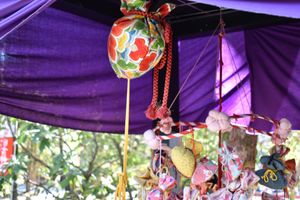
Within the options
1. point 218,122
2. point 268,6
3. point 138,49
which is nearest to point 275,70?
point 218,122

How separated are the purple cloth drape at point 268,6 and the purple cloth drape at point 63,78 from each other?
41.7 inches

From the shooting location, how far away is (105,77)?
2.35m

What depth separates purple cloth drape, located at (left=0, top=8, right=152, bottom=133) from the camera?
2.02 metres

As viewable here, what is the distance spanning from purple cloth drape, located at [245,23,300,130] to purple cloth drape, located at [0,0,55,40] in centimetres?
137

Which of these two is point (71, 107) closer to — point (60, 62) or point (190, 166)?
point (60, 62)

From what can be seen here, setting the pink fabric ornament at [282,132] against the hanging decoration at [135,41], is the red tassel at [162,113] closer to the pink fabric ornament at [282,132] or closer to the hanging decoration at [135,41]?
the hanging decoration at [135,41]

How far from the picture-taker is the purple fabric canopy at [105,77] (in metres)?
2.05

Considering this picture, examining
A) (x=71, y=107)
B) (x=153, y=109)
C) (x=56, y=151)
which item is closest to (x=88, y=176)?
(x=56, y=151)

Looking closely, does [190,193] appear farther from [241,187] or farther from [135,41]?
[135,41]

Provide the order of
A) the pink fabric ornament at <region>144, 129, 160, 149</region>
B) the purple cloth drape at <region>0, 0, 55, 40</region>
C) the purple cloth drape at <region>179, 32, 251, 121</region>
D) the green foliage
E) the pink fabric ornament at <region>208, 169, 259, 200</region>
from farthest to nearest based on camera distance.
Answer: the green foliage, the purple cloth drape at <region>179, 32, 251, 121</region>, the pink fabric ornament at <region>144, 129, 160, 149</region>, the pink fabric ornament at <region>208, 169, 259, 200</region>, the purple cloth drape at <region>0, 0, 55, 40</region>

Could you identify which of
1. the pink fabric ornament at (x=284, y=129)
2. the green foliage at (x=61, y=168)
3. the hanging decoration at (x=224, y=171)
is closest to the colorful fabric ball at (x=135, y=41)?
the hanging decoration at (x=224, y=171)

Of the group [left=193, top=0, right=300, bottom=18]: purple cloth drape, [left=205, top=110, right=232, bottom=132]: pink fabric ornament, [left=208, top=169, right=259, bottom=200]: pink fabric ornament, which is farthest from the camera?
[left=205, top=110, right=232, bottom=132]: pink fabric ornament

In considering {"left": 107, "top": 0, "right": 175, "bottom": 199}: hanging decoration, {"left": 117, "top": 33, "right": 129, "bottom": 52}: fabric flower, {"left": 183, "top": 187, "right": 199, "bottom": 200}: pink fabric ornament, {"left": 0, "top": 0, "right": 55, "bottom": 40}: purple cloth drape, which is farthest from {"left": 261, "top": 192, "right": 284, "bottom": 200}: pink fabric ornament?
{"left": 0, "top": 0, "right": 55, "bottom": 40}: purple cloth drape

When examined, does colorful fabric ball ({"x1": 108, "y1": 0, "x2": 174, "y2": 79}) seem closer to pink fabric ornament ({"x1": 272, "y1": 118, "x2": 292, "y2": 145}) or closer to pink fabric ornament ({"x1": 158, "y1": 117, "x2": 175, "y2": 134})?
pink fabric ornament ({"x1": 158, "y1": 117, "x2": 175, "y2": 134})
